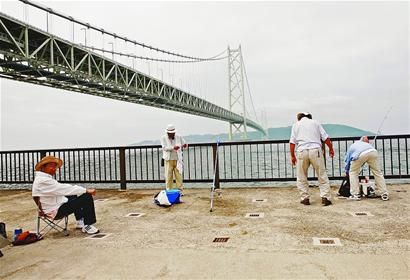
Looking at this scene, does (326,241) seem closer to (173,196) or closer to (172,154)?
(173,196)

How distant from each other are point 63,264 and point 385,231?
9.40ft

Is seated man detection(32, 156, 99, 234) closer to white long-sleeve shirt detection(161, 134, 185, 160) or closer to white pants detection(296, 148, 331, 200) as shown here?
white long-sleeve shirt detection(161, 134, 185, 160)

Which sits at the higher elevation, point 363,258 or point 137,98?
point 137,98

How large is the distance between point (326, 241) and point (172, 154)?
3307 millimetres

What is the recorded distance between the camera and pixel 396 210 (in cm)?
402

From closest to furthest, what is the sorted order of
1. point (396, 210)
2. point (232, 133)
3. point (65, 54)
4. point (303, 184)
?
point (396, 210)
point (303, 184)
point (65, 54)
point (232, 133)

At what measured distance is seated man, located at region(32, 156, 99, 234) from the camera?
10.9 feet

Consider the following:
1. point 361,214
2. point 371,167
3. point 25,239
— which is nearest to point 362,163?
point 371,167

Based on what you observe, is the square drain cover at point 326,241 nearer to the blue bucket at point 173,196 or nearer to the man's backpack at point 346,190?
the man's backpack at point 346,190

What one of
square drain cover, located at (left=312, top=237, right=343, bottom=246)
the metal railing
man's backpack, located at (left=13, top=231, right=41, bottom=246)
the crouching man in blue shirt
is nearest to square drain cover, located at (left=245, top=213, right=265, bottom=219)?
square drain cover, located at (left=312, top=237, right=343, bottom=246)

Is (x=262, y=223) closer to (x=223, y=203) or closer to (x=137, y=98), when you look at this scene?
(x=223, y=203)

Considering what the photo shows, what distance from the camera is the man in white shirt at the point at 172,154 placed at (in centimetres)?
569

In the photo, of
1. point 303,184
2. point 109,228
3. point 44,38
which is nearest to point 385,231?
point 303,184

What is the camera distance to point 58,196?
3432 mm
